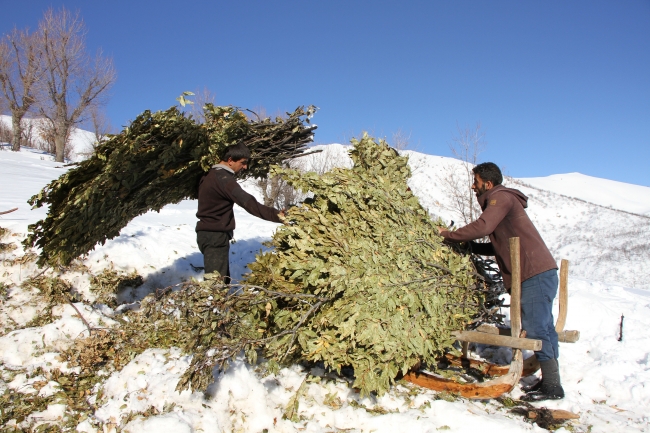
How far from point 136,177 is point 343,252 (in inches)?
A: 86.5

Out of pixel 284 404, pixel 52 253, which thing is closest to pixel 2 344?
pixel 52 253

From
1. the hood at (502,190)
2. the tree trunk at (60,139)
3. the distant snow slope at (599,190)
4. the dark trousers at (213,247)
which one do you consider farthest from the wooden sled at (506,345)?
the distant snow slope at (599,190)

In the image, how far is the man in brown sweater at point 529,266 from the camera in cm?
353

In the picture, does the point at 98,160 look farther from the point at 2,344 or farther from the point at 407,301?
the point at 407,301

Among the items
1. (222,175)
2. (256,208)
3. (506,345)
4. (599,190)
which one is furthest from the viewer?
(599,190)

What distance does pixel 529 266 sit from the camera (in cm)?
359

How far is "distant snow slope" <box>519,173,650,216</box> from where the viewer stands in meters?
34.2

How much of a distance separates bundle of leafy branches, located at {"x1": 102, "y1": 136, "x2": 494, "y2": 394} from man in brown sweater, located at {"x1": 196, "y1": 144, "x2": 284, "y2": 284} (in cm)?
72

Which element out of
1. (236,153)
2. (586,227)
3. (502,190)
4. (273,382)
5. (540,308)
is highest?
(586,227)

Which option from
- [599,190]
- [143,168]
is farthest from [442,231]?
[599,190]

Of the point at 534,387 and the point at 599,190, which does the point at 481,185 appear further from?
the point at 599,190

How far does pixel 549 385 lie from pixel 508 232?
4.63 feet

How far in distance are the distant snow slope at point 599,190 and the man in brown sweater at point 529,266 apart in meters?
34.2

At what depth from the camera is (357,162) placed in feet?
12.8
